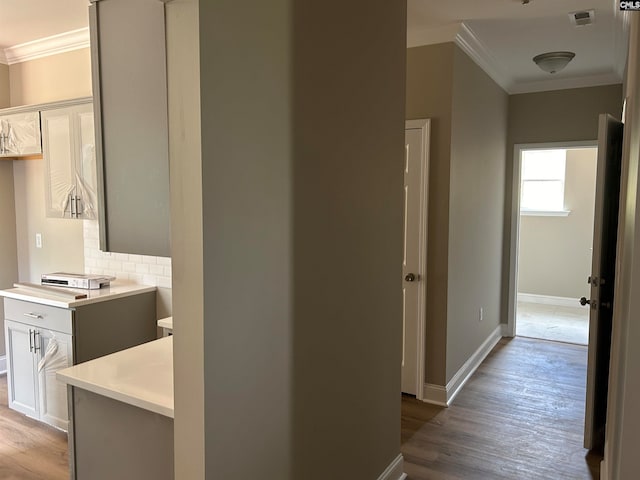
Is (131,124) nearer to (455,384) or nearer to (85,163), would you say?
(85,163)

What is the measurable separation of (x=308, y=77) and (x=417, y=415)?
260 cm

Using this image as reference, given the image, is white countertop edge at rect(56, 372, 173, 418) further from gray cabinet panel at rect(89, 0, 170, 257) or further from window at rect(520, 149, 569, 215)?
window at rect(520, 149, 569, 215)

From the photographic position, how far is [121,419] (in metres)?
1.69

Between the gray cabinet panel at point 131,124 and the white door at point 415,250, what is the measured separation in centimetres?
234

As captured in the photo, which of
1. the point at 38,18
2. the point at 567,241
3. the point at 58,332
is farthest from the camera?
the point at 567,241

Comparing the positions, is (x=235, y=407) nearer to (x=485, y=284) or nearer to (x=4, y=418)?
(x=4, y=418)

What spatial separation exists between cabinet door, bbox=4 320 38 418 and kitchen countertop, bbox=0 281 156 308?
217 mm

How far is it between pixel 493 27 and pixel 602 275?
1.87m

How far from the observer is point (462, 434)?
3.14 meters

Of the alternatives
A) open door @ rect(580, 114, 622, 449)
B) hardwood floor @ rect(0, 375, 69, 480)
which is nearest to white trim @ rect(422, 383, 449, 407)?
open door @ rect(580, 114, 622, 449)

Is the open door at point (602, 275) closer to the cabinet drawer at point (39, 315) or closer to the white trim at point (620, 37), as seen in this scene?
the white trim at point (620, 37)

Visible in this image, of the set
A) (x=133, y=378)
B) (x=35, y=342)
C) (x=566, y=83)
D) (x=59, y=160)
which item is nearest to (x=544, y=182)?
(x=566, y=83)

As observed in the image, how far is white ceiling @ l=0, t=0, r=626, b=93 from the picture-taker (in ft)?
10.0

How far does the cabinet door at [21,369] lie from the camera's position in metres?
3.29
